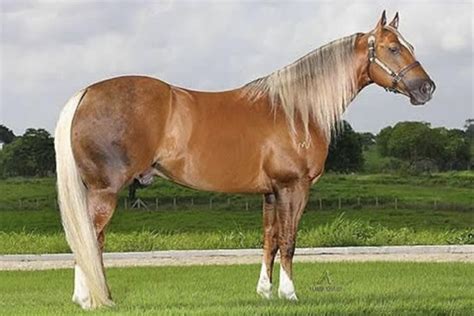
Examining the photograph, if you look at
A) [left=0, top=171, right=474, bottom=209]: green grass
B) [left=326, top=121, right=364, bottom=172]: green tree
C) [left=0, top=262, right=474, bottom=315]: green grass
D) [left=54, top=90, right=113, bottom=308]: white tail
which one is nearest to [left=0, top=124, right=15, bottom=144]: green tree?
[left=0, top=171, right=474, bottom=209]: green grass

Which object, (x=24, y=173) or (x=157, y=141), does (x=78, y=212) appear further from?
(x=24, y=173)

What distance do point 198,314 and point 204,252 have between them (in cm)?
558

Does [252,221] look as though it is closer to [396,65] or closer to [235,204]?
[235,204]

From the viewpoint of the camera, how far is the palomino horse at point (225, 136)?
5.64m

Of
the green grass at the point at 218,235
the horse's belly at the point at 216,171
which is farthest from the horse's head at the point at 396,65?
the green grass at the point at 218,235

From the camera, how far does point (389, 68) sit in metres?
6.14

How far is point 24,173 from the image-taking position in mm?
12000

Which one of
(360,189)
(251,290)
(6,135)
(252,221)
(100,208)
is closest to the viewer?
(100,208)

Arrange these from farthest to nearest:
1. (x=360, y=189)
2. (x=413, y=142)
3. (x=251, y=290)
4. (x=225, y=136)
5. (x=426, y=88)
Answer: (x=413, y=142), (x=360, y=189), (x=251, y=290), (x=426, y=88), (x=225, y=136)

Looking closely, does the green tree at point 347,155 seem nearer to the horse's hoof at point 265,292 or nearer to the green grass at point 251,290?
the green grass at point 251,290

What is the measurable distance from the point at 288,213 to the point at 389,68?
1257mm

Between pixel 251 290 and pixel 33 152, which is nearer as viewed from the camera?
pixel 251 290

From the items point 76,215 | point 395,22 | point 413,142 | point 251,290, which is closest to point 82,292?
point 76,215

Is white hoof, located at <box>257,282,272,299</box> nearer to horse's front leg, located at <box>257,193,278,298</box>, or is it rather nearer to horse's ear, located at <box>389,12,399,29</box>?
horse's front leg, located at <box>257,193,278,298</box>
